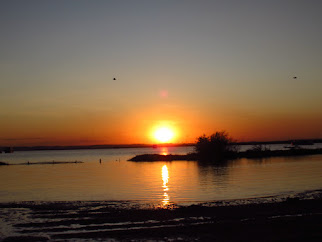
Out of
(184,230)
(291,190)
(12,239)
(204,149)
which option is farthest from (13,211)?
(204,149)

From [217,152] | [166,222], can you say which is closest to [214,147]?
[217,152]

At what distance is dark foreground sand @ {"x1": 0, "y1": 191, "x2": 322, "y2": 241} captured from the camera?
734 inches

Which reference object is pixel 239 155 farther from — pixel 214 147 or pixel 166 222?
pixel 166 222

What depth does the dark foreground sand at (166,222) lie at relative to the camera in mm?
18656

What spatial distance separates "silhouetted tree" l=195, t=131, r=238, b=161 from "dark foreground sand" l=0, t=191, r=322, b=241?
8063 cm

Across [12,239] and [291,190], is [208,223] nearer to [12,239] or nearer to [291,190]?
[12,239]

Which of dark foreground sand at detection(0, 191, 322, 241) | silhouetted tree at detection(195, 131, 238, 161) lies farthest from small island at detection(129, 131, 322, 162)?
dark foreground sand at detection(0, 191, 322, 241)

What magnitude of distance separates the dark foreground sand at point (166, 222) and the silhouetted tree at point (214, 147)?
8063 centimetres

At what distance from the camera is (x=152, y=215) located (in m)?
24.8

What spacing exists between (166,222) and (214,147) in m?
90.0

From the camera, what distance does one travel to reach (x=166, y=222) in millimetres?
22453

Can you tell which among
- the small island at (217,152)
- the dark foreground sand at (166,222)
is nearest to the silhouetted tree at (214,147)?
the small island at (217,152)

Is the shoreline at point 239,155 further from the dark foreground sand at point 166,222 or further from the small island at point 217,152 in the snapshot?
the dark foreground sand at point 166,222

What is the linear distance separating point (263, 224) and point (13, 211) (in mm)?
18984
